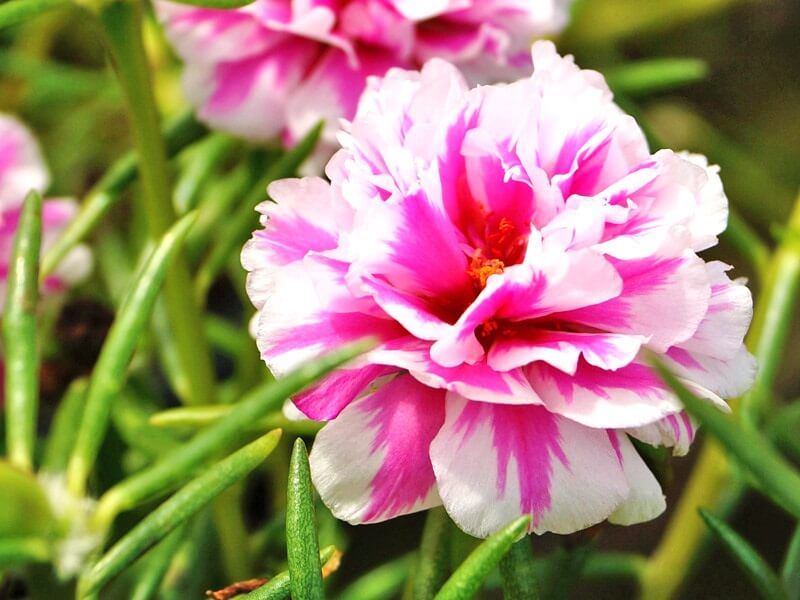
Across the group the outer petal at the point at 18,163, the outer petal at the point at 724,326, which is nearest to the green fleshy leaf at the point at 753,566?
the outer petal at the point at 724,326

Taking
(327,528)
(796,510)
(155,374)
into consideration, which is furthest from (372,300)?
(155,374)

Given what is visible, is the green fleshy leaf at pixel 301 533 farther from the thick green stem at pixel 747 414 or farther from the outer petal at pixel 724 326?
the thick green stem at pixel 747 414

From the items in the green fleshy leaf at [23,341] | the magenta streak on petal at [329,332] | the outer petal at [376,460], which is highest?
the magenta streak on petal at [329,332]

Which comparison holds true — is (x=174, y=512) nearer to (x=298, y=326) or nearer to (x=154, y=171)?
(x=298, y=326)

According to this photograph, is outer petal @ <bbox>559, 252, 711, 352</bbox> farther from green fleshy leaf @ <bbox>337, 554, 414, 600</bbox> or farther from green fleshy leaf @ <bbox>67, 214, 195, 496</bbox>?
green fleshy leaf @ <bbox>337, 554, 414, 600</bbox>

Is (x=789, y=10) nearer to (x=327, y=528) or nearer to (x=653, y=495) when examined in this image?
(x=327, y=528)

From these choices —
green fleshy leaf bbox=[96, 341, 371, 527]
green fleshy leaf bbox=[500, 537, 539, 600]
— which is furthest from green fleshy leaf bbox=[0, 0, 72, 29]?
green fleshy leaf bbox=[500, 537, 539, 600]
